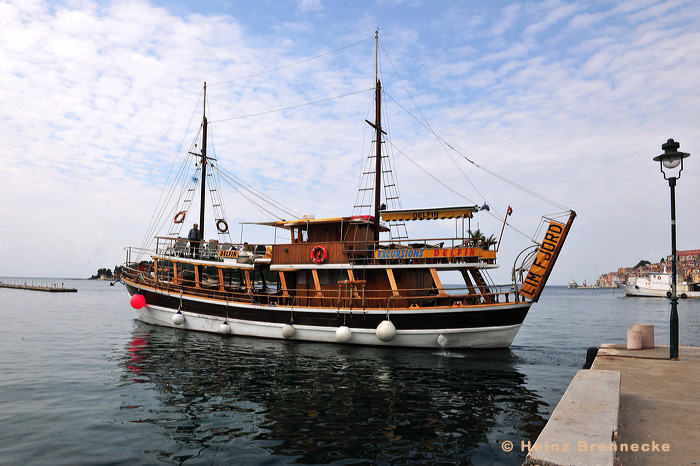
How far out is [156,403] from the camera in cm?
1054

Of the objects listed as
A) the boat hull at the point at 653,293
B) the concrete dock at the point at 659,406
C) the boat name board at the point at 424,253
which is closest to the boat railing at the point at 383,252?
the boat name board at the point at 424,253

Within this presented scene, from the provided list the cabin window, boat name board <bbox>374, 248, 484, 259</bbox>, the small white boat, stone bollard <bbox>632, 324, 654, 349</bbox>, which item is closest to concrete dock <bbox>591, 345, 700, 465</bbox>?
stone bollard <bbox>632, 324, 654, 349</bbox>

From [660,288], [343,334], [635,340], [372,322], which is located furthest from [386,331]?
[660,288]

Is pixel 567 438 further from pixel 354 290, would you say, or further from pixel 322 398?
pixel 354 290

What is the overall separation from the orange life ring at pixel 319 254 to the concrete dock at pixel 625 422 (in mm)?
13566

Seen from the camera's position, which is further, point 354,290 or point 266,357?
point 354,290

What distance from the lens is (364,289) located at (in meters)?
19.4

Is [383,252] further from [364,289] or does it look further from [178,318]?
[178,318]

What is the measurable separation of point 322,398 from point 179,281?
16436 millimetres

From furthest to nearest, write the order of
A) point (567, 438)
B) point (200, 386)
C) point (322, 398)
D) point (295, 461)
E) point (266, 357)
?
1. point (266, 357)
2. point (200, 386)
3. point (322, 398)
4. point (295, 461)
5. point (567, 438)

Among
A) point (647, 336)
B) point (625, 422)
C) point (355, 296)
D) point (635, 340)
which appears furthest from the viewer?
point (355, 296)

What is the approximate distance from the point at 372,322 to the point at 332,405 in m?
8.48

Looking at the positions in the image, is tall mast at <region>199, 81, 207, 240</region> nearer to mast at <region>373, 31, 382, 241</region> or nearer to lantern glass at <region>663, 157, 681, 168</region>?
mast at <region>373, 31, 382, 241</region>

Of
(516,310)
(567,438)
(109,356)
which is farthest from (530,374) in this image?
(109,356)
